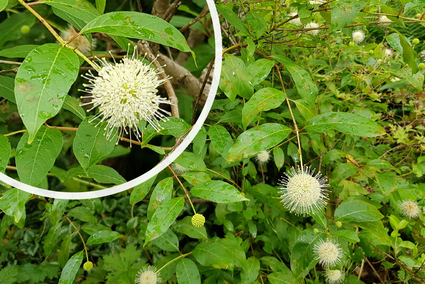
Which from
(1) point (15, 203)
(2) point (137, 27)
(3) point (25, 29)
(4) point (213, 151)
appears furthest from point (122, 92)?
(4) point (213, 151)

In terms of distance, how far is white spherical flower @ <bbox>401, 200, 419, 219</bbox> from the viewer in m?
0.85

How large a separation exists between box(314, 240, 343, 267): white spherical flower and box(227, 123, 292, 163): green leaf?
38cm

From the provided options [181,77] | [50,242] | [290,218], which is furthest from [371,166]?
[50,242]

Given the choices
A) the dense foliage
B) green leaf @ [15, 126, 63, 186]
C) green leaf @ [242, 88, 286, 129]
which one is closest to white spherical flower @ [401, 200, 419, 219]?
the dense foliage

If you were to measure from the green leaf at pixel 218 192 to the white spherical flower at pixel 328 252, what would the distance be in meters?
0.36

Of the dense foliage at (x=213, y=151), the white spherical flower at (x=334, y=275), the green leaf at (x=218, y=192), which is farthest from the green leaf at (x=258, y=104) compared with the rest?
the white spherical flower at (x=334, y=275)

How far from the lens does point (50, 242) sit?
713 mm

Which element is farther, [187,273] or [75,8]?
[187,273]

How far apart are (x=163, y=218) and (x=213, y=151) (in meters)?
0.30

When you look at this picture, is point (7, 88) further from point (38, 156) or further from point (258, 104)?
point (258, 104)

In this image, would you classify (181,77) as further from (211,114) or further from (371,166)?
(371,166)

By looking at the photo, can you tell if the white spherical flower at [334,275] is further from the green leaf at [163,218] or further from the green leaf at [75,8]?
the green leaf at [75,8]

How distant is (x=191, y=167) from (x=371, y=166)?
0.48 metres

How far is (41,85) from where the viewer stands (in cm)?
26
